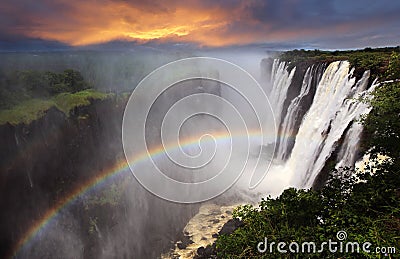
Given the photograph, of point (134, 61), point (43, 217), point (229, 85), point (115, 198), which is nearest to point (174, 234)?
point (115, 198)

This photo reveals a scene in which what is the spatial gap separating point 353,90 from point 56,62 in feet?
114

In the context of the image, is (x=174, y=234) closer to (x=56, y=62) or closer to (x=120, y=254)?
(x=120, y=254)

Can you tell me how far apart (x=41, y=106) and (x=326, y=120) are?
21498 millimetres

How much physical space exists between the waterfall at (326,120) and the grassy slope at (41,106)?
732 inches

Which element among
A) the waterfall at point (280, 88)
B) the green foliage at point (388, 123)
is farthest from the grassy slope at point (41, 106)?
the waterfall at point (280, 88)

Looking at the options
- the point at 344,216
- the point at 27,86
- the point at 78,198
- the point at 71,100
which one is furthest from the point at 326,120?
the point at 27,86

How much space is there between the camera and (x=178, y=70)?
41.7 m

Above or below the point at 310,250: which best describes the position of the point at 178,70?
above

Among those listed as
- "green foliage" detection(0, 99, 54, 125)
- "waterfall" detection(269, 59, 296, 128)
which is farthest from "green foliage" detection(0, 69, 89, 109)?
"waterfall" detection(269, 59, 296, 128)

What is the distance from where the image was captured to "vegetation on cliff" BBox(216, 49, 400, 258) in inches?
235

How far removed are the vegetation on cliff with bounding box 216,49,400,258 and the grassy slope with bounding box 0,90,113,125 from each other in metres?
17.0

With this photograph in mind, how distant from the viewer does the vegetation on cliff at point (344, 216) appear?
5.98 m

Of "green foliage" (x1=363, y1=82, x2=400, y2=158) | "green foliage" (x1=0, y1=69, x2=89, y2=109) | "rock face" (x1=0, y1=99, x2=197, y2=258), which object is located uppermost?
"green foliage" (x1=0, y1=69, x2=89, y2=109)

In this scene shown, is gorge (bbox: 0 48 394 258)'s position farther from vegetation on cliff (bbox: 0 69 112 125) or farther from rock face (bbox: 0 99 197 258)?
vegetation on cliff (bbox: 0 69 112 125)
